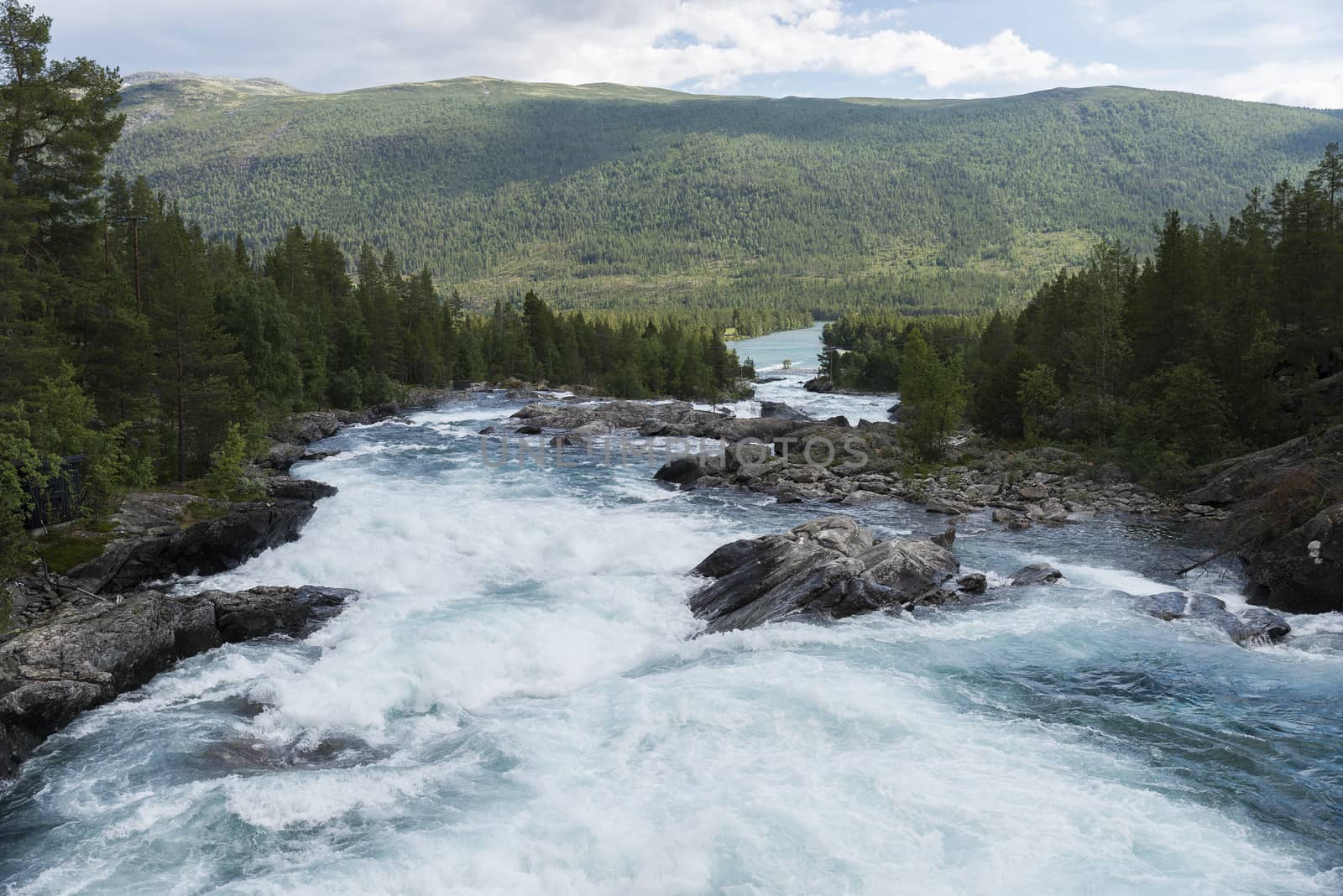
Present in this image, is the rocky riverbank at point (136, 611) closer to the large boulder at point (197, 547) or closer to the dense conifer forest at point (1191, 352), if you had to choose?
the large boulder at point (197, 547)

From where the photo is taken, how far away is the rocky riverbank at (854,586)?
77.5 feet

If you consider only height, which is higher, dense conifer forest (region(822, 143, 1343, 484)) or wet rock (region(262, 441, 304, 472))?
dense conifer forest (region(822, 143, 1343, 484))

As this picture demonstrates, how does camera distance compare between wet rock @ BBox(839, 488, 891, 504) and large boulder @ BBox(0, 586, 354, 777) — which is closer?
large boulder @ BBox(0, 586, 354, 777)

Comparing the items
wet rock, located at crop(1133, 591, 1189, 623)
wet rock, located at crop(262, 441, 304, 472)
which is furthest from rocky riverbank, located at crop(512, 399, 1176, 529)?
wet rock, located at crop(262, 441, 304, 472)

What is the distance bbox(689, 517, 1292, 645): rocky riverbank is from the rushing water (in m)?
0.82

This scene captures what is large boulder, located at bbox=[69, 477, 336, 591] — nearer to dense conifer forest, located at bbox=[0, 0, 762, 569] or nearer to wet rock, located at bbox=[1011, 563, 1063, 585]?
dense conifer forest, located at bbox=[0, 0, 762, 569]

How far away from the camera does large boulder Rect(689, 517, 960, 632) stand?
24.2m

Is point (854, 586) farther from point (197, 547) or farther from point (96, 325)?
point (96, 325)

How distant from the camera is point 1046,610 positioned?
80.0 ft

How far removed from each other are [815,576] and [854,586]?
3.62ft

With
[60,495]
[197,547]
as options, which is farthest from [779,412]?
[60,495]

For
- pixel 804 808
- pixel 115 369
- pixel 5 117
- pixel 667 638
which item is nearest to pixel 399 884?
pixel 804 808

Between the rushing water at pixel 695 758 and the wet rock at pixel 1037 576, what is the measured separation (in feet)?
2.22

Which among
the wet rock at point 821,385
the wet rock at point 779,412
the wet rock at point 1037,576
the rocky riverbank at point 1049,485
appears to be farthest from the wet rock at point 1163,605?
the wet rock at point 821,385
